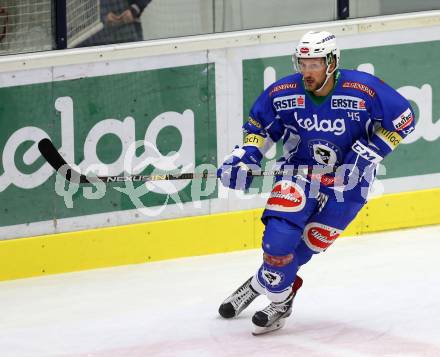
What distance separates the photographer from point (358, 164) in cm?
556

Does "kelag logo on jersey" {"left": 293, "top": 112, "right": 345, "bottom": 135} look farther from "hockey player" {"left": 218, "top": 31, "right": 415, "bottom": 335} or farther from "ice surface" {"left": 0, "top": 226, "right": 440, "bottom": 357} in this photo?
"ice surface" {"left": 0, "top": 226, "right": 440, "bottom": 357}

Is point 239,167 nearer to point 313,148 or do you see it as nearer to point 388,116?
point 313,148

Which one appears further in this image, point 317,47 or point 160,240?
point 160,240

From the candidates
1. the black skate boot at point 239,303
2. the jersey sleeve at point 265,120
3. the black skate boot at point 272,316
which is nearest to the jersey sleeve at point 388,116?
the jersey sleeve at point 265,120

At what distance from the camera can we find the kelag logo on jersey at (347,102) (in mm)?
5543

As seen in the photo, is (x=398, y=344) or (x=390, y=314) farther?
(x=390, y=314)

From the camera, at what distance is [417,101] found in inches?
301

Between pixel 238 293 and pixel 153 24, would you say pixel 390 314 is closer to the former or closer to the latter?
pixel 238 293

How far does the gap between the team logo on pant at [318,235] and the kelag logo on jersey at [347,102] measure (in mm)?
505

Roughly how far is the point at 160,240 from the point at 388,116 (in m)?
1.85

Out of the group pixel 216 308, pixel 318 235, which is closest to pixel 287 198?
pixel 318 235

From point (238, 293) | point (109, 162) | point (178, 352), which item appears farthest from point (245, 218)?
point (178, 352)

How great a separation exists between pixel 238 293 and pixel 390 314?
26.5 inches

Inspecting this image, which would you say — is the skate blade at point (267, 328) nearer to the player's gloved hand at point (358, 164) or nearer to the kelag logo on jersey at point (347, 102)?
the player's gloved hand at point (358, 164)
